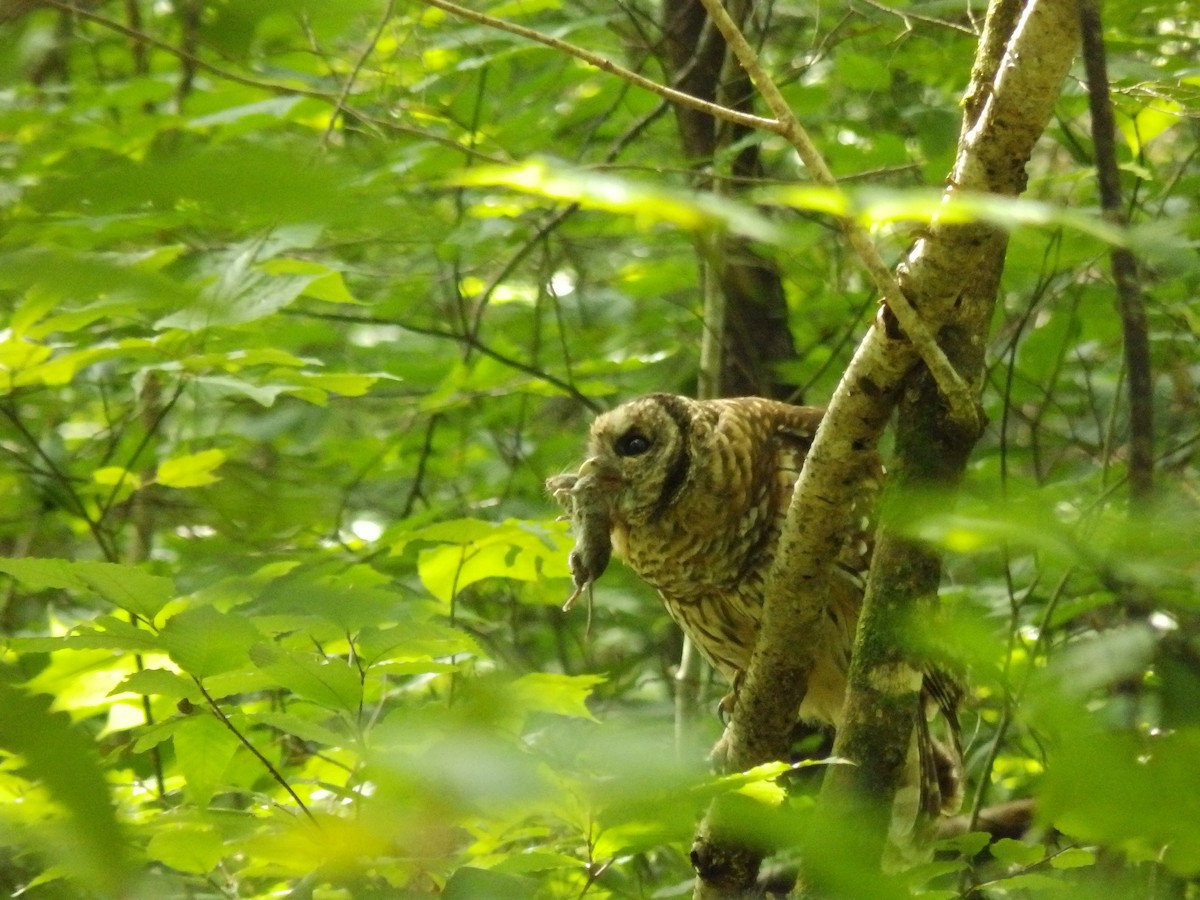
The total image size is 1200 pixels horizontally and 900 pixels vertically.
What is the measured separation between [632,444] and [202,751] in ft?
4.50

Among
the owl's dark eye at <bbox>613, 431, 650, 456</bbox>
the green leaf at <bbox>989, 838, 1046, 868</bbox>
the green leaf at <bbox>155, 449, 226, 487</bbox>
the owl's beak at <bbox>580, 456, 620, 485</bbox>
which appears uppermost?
the green leaf at <bbox>155, 449, 226, 487</bbox>

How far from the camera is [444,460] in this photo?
466 centimetres

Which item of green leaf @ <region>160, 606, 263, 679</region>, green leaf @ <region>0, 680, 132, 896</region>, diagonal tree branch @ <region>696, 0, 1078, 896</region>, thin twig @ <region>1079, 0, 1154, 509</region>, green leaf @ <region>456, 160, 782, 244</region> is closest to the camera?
green leaf @ <region>0, 680, 132, 896</region>

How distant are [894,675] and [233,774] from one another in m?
1.28

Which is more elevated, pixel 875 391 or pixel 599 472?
pixel 875 391

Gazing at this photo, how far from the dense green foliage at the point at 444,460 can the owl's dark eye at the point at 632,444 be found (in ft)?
1.12

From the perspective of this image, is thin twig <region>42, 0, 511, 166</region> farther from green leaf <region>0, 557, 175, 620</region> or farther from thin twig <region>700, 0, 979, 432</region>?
green leaf <region>0, 557, 175, 620</region>

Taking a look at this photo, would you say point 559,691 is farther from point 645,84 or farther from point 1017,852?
point 645,84

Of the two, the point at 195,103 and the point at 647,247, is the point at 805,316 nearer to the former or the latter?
the point at 647,247

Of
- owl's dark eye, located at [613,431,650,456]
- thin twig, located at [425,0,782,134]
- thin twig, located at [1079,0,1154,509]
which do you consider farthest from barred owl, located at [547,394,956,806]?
thin twig, located at [1079,0,1154,509]

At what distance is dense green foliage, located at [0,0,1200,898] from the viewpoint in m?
0.80

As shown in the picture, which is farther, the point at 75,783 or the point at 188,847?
the point at 188,847

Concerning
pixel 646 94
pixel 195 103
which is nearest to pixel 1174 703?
pixel 195 103

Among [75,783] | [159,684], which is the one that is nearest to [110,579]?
[159,684]
